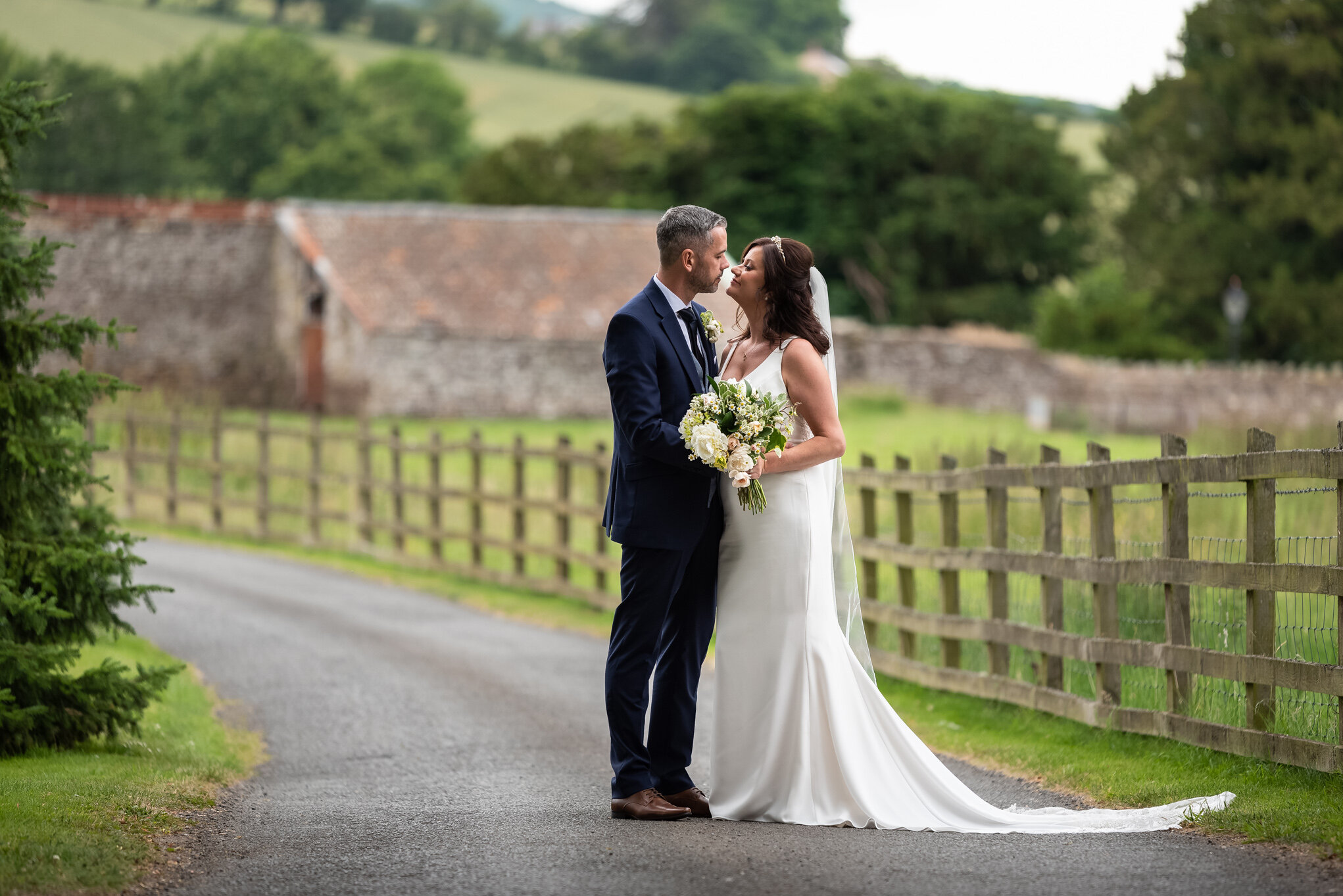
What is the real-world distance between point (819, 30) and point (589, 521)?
11326 centimetres

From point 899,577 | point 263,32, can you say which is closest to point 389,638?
point 899,577

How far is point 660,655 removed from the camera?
20.4 ft

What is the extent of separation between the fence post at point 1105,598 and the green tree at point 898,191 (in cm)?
5085

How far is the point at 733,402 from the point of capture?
19.1 feet

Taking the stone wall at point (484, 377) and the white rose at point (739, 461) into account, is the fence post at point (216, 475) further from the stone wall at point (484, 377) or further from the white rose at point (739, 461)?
the white rose at point (739, 461)

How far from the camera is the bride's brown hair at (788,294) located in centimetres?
617

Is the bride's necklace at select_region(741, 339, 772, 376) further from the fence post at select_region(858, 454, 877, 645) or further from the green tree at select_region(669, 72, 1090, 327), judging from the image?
the green tree at select_region(669, 72, 1090, 327)

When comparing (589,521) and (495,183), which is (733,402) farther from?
(495,183)

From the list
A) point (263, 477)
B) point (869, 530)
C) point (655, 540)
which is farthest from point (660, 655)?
point (263, 477)

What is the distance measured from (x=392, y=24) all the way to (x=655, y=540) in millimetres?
135329

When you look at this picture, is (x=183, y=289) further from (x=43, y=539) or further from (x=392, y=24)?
(x=392, y=24)

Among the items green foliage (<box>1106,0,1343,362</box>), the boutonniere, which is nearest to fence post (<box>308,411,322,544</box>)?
the boutonniere

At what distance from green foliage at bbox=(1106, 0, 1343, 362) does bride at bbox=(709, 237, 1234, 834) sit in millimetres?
40814

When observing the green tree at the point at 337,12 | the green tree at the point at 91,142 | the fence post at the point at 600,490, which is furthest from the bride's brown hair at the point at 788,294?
the green tree at the point at 337,12
